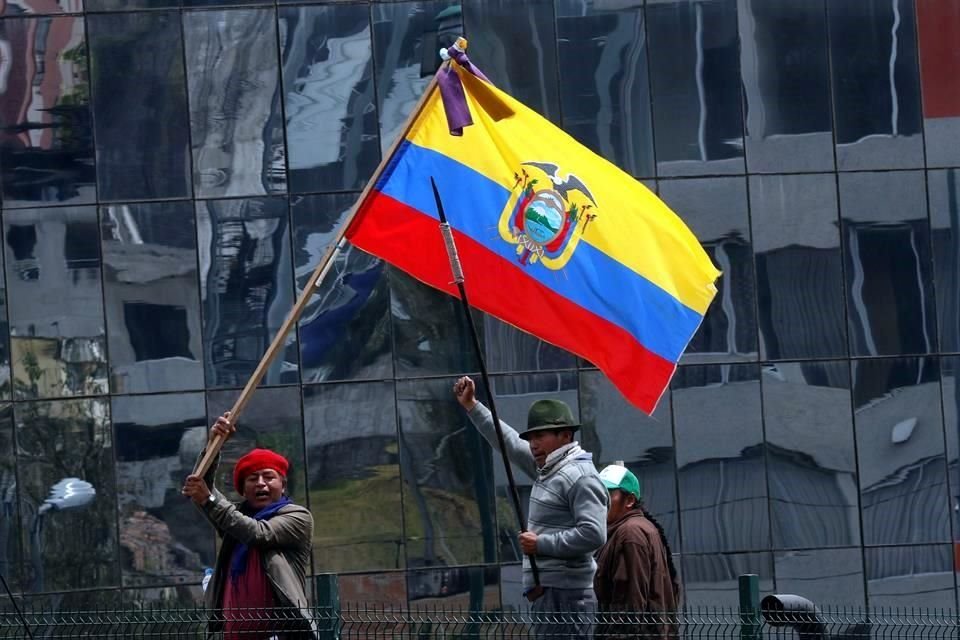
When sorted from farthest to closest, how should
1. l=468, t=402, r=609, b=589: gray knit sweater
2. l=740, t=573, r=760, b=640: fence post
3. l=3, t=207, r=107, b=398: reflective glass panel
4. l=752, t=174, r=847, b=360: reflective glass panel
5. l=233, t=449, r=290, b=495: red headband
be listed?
l=752, t=174, r=847, b=360: reflective glass panel → l=3, t=207, r=107, b=398: reflective glass panel → l=740, t=573, r=760, b=640: fence post → l=233, t=449, r=290, b=495: red headband → l=468, t=402, r=609, b=589: gray knit sweater

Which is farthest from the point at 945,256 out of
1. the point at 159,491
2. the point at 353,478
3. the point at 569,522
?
the point at 569,522

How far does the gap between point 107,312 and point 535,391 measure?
3471 millimetres

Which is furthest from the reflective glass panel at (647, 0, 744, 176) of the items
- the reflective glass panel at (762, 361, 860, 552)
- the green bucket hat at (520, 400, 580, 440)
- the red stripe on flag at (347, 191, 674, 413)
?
the green bucket hat at (520, 400, 580, 440)

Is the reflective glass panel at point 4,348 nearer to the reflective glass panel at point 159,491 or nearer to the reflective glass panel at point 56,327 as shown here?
the reflective glass panel at point 56,327

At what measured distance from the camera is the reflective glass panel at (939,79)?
14.6m

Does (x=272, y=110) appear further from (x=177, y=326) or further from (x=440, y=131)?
(x=440, y=131)

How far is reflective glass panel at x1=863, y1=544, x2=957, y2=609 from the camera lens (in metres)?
14.5

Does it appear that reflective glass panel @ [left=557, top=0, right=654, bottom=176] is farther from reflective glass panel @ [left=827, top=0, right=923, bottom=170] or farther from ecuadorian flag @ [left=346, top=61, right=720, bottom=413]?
ecuadorian flag @ [left=346, top=61, right=720, bottom=413]

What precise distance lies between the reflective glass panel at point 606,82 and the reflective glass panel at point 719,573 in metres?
3.17

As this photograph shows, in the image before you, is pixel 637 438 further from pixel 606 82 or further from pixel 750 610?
pixel 750 610

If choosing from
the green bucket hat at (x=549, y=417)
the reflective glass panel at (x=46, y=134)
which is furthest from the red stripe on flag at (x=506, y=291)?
the reflective glass panel at (x=46, y=134)

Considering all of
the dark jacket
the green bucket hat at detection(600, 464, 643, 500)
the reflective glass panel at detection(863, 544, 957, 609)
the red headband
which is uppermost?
the red headband

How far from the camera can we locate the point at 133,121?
46.7ft

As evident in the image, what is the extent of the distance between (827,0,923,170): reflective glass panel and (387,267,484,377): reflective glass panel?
3486 mm
